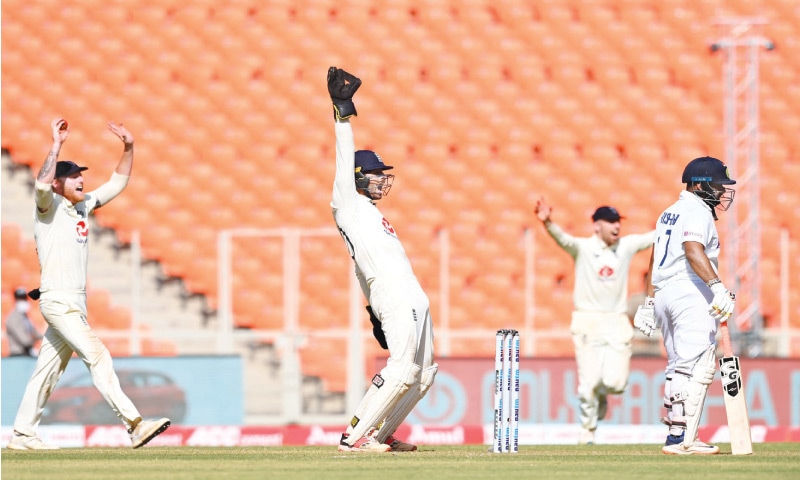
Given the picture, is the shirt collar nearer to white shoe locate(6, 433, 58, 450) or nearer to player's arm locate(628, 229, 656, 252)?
player's arm locate(628, 229, 656, 252)

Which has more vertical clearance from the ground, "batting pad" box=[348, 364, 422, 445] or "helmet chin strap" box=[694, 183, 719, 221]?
"helmet chin strap" box=[694, 183, 719, 221]

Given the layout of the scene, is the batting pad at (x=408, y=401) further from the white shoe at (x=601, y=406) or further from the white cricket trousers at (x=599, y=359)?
the white shoe at (x=601, y=406)

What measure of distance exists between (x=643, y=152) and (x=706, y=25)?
208 centimetres

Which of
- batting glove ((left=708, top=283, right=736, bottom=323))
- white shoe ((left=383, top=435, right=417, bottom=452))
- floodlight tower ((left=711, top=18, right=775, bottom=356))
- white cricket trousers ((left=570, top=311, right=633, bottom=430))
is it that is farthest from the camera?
floodlight tower ((left=711, top=18, right=775, bottom=356))

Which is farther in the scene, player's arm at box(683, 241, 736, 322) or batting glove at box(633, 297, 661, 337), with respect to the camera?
batting glove at box(633, 297, 661, 337)

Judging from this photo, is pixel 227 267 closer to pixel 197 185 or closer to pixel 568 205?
pixel 197 185

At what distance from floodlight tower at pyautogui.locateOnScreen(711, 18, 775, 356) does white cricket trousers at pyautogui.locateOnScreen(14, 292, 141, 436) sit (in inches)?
323

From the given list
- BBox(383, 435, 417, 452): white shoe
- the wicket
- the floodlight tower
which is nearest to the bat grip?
the wicket

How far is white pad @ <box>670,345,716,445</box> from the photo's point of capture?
333 inches

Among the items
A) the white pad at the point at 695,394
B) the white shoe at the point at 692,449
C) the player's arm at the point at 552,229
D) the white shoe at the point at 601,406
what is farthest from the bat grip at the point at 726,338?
the white shoe at the point at 601,406

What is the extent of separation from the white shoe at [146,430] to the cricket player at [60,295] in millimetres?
14

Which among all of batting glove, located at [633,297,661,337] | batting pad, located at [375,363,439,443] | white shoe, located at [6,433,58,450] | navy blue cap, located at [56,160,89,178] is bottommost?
white shoe, located at [6,433,58,450]

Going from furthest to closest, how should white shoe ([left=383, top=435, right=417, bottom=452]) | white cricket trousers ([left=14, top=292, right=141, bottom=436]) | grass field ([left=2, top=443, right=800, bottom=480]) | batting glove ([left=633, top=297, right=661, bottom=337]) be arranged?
batting glove ([left=633, top=297, right=661, bottom=337]), white cricket trousers ([left=14, top=292, right=141, bottom=436]), white shoe ([left=383, top=435, right=417, bottom=452]), grass field ([left=2, top=443, right=800, bottom=480])

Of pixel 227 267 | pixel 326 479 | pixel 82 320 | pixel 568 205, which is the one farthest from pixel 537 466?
pixel 568 205
